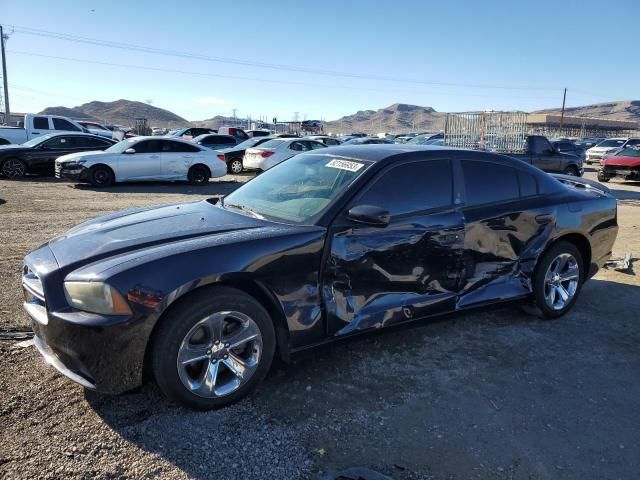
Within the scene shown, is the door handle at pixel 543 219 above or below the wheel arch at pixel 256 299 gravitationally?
above

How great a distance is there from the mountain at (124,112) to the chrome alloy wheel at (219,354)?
5660 inches

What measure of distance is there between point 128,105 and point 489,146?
15751cm

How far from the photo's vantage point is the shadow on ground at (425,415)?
Result: 2707 millimetres

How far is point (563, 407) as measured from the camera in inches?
129

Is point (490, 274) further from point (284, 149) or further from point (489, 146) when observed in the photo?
point (489, 146)

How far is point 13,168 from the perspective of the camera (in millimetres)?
15477

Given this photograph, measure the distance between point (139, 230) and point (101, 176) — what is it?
11.6 meters

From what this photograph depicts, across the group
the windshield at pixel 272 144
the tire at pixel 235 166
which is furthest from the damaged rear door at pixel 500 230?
the tire at pixel 235 166

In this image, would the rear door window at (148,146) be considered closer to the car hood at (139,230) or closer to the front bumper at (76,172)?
the front bumper at (76,172)

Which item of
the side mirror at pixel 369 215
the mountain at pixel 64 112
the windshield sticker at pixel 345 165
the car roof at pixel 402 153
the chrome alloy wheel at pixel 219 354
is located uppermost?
the mountain at pixel 64 112

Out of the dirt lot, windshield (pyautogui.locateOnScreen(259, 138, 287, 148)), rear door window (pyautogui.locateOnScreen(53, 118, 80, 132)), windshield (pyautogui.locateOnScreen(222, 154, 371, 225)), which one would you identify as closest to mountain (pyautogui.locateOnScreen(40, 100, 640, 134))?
rear door window (pyautogui.locateOnScreen(53, 118, 80, 132))

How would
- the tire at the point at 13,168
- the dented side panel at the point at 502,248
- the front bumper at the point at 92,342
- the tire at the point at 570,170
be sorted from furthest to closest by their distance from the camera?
the tire at the point at 570,170 < the tire at the point at 13,168 < the dented side panel at the point at 502,248 < the front bumper at the point at 92,342

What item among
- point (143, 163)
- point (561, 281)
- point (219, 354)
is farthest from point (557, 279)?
point (143, 163)

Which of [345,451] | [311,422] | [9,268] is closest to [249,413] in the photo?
[311,422]
